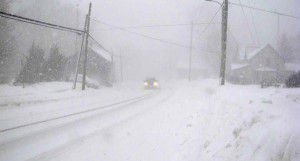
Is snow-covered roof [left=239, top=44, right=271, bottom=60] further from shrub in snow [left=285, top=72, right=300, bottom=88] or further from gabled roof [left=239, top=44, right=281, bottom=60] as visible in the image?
shrub in snow [left=285, top=72, right=300, bottom=88]

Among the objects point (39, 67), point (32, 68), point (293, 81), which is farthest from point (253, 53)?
point (32, 68)

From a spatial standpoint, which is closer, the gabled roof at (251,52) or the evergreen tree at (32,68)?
the evergreen tree at (32,68)

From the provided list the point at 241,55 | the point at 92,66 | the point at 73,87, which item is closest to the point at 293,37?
the point at 241,55

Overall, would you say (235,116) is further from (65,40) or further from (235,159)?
(65,40)

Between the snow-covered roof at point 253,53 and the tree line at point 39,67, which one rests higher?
the snow-covered roof at point 253,53

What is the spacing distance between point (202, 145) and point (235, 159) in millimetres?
1610

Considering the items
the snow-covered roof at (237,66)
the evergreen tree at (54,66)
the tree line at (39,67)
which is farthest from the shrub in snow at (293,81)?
the snow-covered roof at (237,66)

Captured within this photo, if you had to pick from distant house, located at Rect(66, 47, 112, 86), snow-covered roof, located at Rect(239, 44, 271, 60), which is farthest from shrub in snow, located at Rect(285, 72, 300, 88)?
snow-covered roof, located at Rect(239, 44, 271, 60)

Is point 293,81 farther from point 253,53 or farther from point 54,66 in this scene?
point 253,53

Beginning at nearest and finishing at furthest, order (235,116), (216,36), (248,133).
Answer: (248,133)
(235,116)
(216,36)

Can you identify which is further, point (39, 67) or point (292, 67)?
point (292, 67)

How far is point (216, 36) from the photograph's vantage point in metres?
57.9

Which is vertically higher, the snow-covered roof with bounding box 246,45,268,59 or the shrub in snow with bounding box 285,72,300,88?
the snow-covered roof with bounding box 246,45,268,59

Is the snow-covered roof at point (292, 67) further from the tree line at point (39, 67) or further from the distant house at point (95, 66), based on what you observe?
the tree line at point (39, 67)
